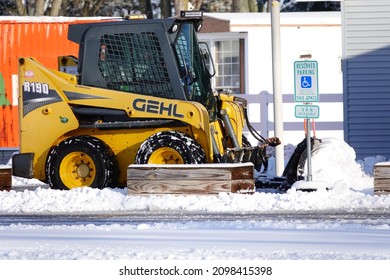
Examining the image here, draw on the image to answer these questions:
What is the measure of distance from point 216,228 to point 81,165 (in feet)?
16.2

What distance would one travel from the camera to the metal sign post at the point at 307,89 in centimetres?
1816

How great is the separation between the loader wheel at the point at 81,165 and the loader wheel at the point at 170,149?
0.55 meters

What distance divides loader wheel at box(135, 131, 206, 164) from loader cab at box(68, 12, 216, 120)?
0.76m

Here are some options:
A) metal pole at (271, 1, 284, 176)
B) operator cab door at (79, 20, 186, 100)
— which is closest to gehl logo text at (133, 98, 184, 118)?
operator cab door at (79, 20, 186, 100)

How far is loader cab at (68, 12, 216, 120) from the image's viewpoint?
61.7 ft

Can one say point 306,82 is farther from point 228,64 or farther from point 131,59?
point 228,64

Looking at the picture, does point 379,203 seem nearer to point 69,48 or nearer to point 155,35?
point 155,35

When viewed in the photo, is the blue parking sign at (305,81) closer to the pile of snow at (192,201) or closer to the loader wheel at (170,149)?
the pile of snow at (192,201)

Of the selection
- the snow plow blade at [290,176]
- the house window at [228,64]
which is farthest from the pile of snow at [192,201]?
the house window at [228,64]

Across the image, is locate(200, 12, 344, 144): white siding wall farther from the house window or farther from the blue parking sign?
the blue parking sign

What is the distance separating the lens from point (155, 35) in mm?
18906

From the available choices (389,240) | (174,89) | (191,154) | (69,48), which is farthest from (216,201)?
(69,48)

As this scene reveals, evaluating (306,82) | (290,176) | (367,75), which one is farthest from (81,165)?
(367,75)

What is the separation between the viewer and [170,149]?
18.4m
